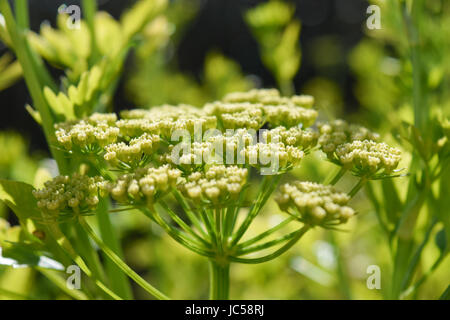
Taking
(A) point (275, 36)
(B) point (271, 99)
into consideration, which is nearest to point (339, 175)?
(B) point (271, 99)

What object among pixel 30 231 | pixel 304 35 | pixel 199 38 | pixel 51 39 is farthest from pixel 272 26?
pixel 304 35

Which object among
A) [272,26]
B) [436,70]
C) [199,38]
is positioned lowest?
[436,70]

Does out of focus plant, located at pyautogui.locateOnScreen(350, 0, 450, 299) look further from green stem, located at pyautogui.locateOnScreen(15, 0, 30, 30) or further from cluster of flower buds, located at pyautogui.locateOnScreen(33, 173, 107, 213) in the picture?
green stem, located at pyautogui.locateOnScreen(15, 0, 30, 30)

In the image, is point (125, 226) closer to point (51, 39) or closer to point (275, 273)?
point (275, 273)

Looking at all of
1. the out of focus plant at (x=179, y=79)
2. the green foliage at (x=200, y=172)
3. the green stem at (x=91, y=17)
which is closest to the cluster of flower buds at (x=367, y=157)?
the green foliage at (x=200, y=172)

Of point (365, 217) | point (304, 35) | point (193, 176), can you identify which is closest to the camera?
point (193, 176)

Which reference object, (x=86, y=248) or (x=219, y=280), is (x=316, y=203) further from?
(x=86, y=248)

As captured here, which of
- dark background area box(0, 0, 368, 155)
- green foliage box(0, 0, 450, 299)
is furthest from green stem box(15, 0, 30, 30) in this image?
dark background area box(0, 0, 368, 155)
